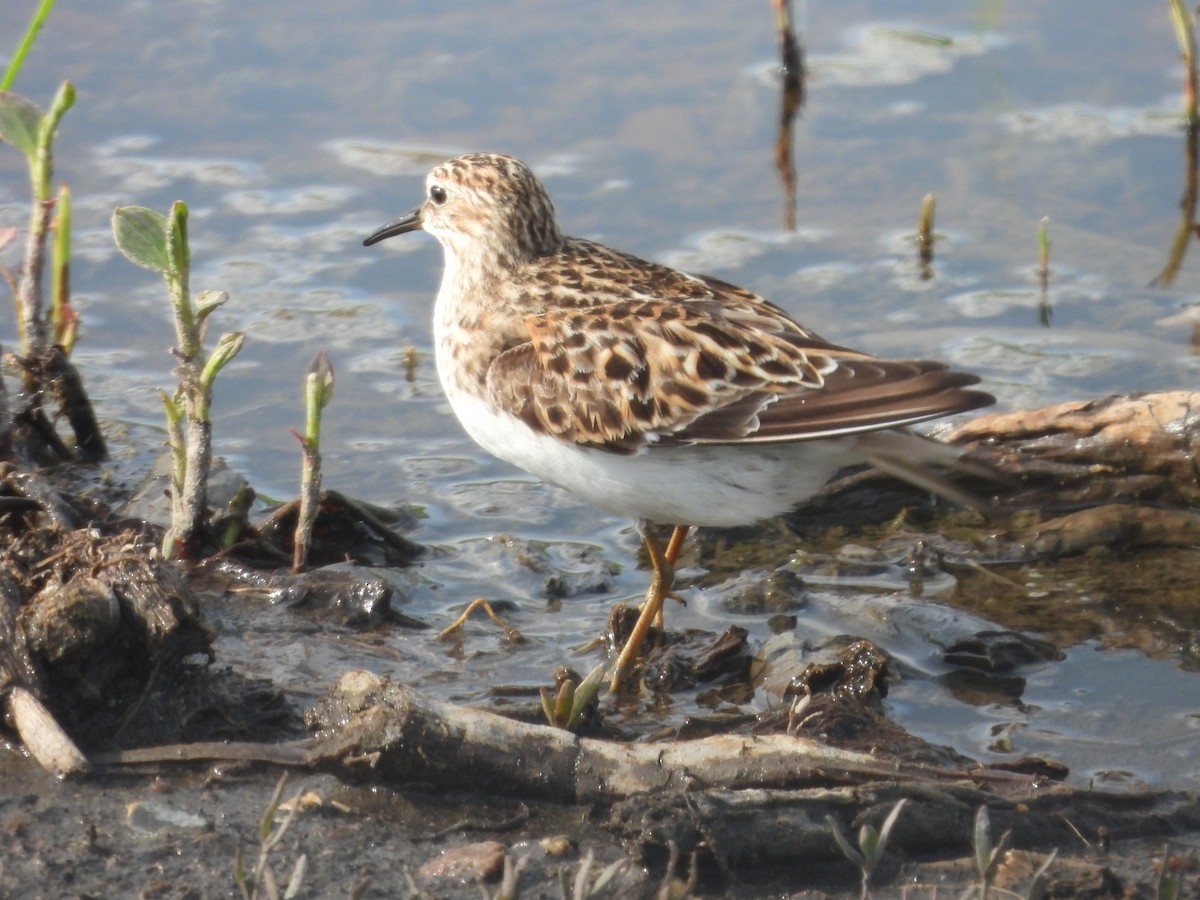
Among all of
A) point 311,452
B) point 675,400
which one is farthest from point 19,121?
point 675,400

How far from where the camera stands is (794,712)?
4.61 m

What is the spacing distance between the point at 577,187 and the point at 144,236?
178 inches

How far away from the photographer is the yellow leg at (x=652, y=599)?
5.61 metres

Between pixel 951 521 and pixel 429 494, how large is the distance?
2.35 meters

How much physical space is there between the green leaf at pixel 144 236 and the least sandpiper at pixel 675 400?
122cm

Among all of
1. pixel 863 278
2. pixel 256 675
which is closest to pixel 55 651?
pixel 256 675

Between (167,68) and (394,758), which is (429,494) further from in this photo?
(167,68)

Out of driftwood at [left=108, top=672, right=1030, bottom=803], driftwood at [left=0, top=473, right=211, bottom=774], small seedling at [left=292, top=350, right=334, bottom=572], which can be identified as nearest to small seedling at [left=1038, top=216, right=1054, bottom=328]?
small seedling at [left=292, top=350, right=334, bottom=572]

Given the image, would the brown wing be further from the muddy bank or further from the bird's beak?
the bird's beak

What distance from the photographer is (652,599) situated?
586 cm

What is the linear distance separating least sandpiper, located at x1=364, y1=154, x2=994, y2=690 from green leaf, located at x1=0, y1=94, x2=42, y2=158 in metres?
→ 1.88

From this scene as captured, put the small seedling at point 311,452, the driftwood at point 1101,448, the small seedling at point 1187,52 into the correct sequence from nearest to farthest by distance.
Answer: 1. the small seedling at point 311,452
2. the driftwood at point 1101,448
3. the small seedling at point 1187,52

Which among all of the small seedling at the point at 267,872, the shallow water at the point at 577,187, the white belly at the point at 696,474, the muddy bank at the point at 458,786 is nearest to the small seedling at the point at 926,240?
the shallow water at the point at 577,187

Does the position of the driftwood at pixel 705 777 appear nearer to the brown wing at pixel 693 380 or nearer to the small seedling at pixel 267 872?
the small seedling at pixel 267 872
